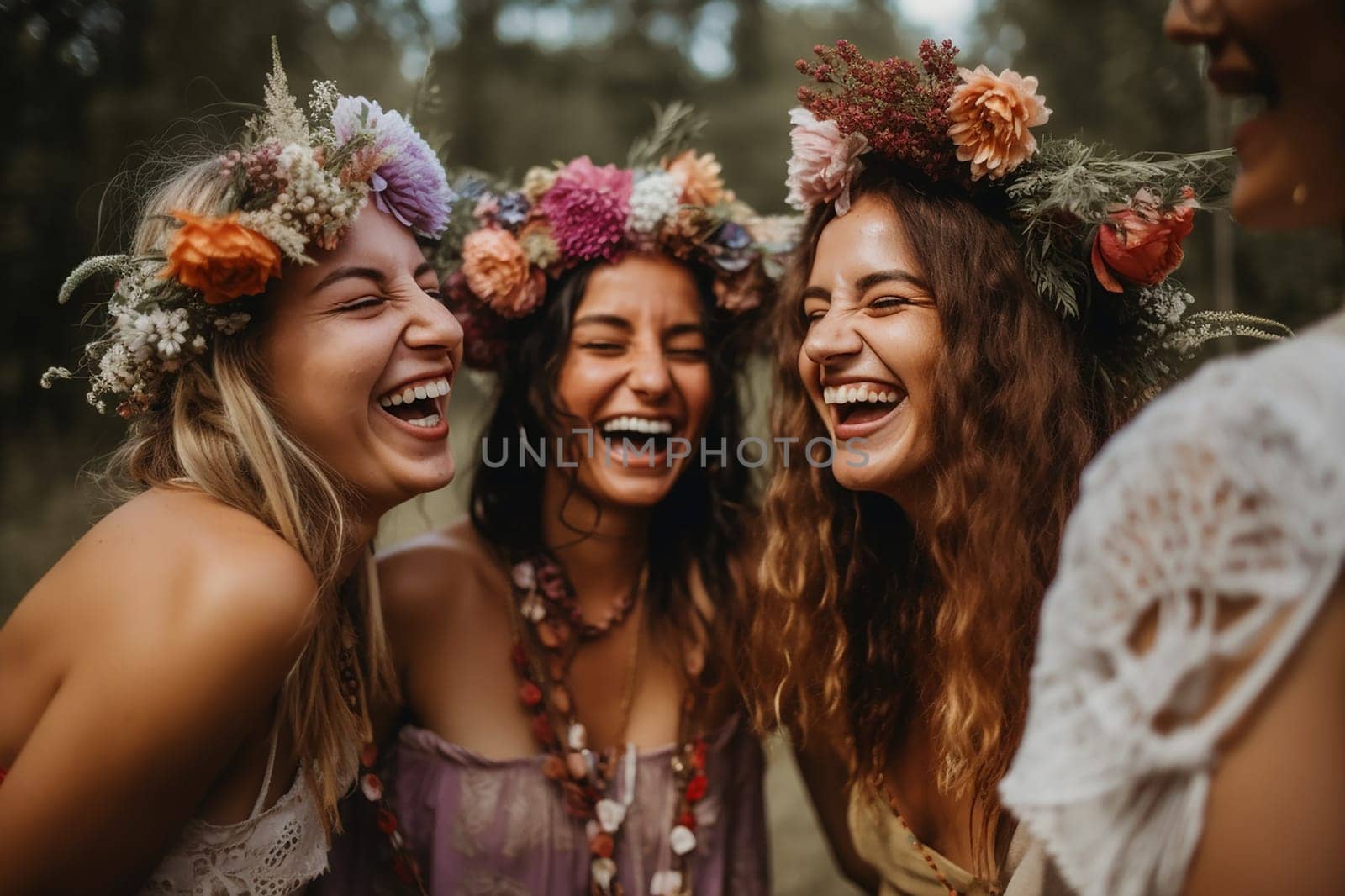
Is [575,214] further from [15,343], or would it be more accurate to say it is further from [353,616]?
[15,343]

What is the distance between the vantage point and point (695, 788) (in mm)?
2830

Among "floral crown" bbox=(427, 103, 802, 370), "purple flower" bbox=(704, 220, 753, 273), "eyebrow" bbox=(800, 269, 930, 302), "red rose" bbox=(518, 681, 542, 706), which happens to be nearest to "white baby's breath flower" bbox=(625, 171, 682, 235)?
"floral crown" bbox=(427, 103, 802, 370)

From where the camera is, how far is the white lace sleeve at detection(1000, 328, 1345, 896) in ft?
3.43

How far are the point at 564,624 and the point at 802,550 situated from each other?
2.61 ft

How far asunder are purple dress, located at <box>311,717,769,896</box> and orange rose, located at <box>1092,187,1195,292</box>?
1.79 m

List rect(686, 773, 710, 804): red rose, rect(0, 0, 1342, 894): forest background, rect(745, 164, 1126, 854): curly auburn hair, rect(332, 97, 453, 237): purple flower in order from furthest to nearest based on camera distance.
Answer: rect(0, 0, 1342, 894): forest background < rect(686, 773, 710, 804): red rose < rect(332, 97, 453, 237): purple flower < rect(745, 164, 1126, 854): curly auburn hair

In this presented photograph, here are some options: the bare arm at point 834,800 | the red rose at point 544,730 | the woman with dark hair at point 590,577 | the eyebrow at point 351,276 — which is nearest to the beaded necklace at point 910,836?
the bare arm at point 834,800

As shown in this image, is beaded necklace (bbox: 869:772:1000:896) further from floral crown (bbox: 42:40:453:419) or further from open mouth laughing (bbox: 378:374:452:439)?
floral crown (bbox: 42:40:453:419)

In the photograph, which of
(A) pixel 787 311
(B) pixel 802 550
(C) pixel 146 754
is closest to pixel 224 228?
(C) pixel 146 754

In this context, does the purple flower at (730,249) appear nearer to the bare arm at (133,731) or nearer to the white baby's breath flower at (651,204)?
the white baby's breath flower at (651,204)

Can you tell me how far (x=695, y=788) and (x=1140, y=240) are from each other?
6.17 feet

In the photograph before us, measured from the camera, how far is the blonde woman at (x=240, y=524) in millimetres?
1757

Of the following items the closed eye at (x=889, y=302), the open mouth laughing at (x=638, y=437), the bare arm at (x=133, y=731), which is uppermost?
the closed eye at (x=889, y=302)

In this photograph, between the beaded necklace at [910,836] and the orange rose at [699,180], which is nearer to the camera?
the beaded necklace at [910,836]
